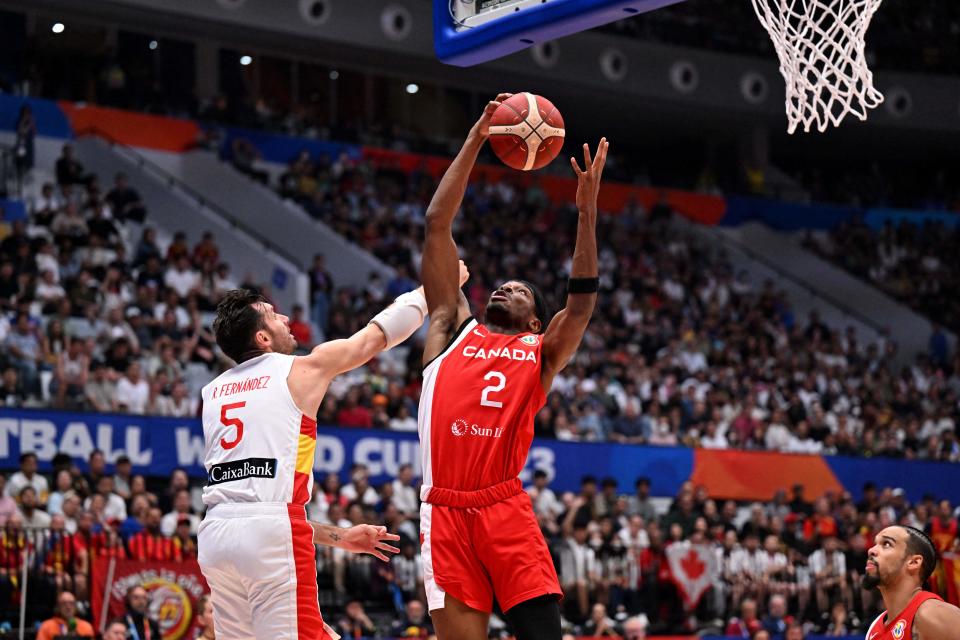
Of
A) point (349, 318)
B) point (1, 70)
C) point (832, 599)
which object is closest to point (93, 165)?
point (1, 70)

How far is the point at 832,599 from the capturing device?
1678cm

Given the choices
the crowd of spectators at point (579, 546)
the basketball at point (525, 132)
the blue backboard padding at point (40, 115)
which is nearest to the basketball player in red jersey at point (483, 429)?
the basketball at point (525, 132)

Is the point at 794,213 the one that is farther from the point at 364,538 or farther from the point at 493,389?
the point at 364,538

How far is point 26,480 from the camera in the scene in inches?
535

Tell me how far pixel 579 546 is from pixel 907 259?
1841 centimetres

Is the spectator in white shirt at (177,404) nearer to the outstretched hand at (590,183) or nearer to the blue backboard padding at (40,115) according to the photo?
the blue backboard padding at (40,115)

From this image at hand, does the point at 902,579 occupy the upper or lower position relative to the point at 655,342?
lower

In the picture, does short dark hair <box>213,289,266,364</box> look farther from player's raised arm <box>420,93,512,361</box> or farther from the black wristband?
the black wristband

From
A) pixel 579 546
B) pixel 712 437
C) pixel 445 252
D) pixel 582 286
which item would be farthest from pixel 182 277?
pixel 582 286

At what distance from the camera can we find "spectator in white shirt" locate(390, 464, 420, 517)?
15.7 meters

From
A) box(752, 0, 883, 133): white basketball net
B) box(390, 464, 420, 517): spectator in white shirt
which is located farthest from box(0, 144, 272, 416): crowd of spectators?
box(752, 0, 883, 133): white basketball net

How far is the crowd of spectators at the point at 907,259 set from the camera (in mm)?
30078

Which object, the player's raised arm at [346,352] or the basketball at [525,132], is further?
the basketball at [525,132]

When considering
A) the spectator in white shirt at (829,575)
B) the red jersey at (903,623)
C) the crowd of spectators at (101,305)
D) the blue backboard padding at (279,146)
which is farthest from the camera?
the blue backboard padding at (279,146)
